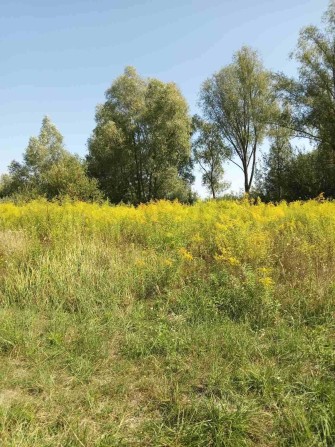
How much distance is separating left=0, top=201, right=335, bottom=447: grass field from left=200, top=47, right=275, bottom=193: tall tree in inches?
989

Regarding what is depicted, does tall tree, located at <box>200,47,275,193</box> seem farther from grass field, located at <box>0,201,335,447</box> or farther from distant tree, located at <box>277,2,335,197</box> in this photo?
grass field, located at <box>0,201,335,447</box>

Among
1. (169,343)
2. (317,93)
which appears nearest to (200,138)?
(317,93)

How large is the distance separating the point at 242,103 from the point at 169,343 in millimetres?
29965

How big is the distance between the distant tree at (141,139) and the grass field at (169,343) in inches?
1065

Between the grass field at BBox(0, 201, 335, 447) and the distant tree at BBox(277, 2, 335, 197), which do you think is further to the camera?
the distant tree at BBox(277, 2, 335, 197)

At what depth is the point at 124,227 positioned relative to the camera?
8125 millimetres

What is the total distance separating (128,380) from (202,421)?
80 cm

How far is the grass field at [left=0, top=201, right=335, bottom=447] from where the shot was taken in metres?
2.35

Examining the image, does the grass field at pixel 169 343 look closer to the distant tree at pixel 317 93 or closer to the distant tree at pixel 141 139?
the distant tree at pixel 317 93

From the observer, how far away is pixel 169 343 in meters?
3.38

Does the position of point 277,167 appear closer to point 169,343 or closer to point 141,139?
point 141,139

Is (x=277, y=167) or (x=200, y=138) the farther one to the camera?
(x=200, y=138)

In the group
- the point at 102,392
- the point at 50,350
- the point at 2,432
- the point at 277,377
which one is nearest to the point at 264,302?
the point at 277,377

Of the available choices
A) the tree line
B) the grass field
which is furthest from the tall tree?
the grass field
